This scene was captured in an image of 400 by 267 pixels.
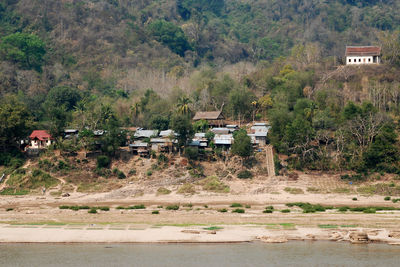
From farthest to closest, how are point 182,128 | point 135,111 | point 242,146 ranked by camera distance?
point 135,111, point 182,128, point 242,146

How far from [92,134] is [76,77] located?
5507cm

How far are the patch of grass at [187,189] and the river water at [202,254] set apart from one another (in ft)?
69.9

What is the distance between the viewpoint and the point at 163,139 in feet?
261

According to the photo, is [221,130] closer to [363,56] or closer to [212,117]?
[212,117]

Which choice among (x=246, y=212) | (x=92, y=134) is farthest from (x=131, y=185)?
(x=246, y=212)

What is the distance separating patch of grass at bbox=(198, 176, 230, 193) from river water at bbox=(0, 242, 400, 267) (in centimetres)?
2217

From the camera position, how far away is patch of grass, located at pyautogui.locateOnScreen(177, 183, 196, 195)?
236ft

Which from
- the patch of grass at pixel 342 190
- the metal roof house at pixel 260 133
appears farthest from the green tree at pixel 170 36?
the patch of grass at pixel 342 190

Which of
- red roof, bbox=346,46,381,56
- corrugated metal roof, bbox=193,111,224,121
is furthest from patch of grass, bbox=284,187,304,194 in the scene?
red roof, bbox=346,46,381,56

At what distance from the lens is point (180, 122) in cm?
7638

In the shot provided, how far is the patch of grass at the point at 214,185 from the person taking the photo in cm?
7225

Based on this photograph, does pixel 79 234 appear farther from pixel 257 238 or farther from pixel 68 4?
pixel 68 4

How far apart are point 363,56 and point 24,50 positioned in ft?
227

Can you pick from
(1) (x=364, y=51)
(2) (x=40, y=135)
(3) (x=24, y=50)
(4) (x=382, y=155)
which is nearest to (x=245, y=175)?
(4) (x=382, y=155)
